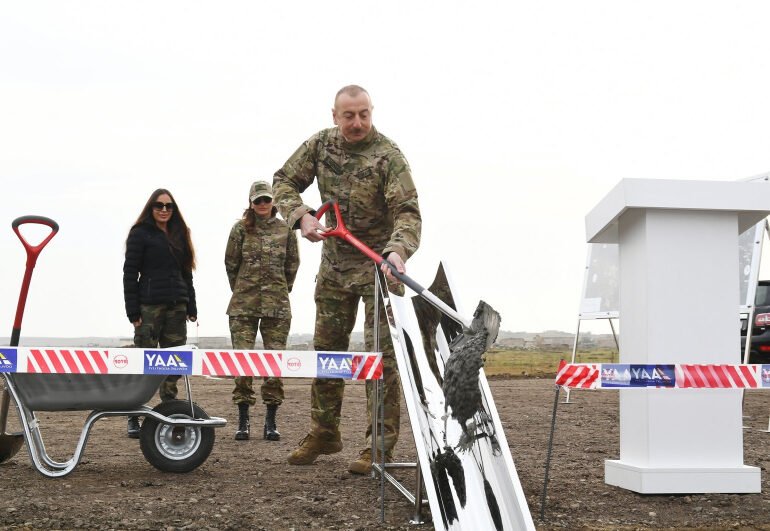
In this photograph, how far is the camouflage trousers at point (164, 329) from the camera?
23.1 feet

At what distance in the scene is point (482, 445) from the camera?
404 cm

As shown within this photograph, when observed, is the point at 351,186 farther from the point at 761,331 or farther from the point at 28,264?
the point at 761,331

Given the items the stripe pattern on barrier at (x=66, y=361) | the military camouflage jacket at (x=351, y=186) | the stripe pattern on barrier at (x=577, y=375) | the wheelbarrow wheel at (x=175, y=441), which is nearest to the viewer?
the stripe pattern on barrier at (x=577, y=375)

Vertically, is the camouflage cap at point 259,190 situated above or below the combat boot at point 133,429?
above

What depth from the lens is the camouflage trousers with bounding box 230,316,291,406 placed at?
738 centimetres

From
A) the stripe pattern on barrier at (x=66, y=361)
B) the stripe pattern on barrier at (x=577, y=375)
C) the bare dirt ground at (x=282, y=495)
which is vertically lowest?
the bare dirt ground at (x=282, y=495)

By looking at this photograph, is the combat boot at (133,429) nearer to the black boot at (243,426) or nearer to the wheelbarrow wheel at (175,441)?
the black boot at (243,426)

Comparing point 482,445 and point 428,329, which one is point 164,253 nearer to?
point 428,329

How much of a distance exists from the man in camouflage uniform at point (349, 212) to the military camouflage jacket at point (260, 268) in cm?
221

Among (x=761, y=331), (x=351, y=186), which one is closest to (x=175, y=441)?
(x=351, y=186)

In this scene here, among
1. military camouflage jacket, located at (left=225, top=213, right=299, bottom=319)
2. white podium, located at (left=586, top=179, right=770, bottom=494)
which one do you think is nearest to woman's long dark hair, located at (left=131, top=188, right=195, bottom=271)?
military camouflage jacket, located at (left=225, top=213, right=299, bottom=319)

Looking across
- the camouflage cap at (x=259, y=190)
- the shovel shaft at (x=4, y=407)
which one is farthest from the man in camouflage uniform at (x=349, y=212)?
the camouflage cap at (x=259, y=190)

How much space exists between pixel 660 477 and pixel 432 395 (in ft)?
4.75

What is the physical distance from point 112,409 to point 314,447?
1.25m
